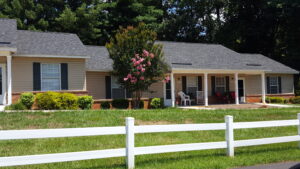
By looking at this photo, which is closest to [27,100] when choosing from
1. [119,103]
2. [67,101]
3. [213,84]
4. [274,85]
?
[67,101]

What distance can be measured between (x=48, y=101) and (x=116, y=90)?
6.25 meters

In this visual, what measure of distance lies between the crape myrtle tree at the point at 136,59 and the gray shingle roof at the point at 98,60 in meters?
1.62

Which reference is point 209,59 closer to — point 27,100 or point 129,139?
point 27,100

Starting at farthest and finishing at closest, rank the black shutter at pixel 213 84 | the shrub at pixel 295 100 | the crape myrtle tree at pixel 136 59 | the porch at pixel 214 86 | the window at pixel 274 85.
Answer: the window at pixel 274 85 → the shrub at pixel 295 100 → the black shutter at pixel 213 84 → the porch at pixel 214 86 → the crape myrtle tree at pixel 136 59

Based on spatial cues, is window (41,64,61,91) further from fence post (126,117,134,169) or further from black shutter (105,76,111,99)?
fence post (126,117,134,169)

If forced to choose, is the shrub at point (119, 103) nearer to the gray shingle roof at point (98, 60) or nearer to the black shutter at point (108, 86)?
the black shutter at point (108, 86)

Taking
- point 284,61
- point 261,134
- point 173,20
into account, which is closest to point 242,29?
point 284,61

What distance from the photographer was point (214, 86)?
2675cm

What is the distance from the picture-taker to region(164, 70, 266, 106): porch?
24453mm

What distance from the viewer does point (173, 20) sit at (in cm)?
3919

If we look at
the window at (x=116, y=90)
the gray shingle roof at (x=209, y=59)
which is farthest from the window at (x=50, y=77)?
the gray shingle roof at (x=209, y=59)

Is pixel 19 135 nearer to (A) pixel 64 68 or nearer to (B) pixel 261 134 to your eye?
(B) pixel 261 134

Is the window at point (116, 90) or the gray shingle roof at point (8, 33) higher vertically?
the gray shingle roof at point (8, 33)

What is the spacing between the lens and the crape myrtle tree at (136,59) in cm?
1923
